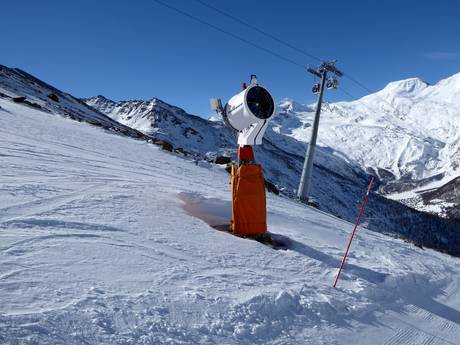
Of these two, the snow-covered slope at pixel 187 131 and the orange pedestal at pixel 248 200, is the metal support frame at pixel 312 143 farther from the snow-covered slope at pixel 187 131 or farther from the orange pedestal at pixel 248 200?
the snow-covered slope at pixel 187 131

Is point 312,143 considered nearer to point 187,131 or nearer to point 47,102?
point 47,102

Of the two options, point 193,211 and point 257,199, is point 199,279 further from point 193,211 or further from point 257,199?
point 193,211

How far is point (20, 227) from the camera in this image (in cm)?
570

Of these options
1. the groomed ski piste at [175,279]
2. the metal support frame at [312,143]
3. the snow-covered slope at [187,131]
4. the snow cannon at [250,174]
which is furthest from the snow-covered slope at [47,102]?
the snow-covered slope at [187,131]

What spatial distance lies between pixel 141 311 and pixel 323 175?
178621mm

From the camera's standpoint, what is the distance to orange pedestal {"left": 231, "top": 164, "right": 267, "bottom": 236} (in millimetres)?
8062

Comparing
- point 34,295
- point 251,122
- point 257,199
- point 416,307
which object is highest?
point 251,122

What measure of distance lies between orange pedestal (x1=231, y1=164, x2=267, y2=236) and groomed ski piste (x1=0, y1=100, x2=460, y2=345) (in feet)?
1.67

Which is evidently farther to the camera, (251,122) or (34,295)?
(251,122)

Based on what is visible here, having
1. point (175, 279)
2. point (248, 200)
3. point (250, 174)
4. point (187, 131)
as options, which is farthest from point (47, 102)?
point (187, 131)

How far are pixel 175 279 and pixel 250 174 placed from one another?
11.2 feet

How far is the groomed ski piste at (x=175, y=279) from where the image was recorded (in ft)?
13.3

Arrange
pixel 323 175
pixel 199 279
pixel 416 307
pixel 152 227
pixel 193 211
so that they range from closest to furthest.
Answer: pixel 199 279 < pixel 416 307 < pixel 152 227 < pixel 193 211 < pixel 323 175

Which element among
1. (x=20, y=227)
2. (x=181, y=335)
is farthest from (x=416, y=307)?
(x=20, y=227)
